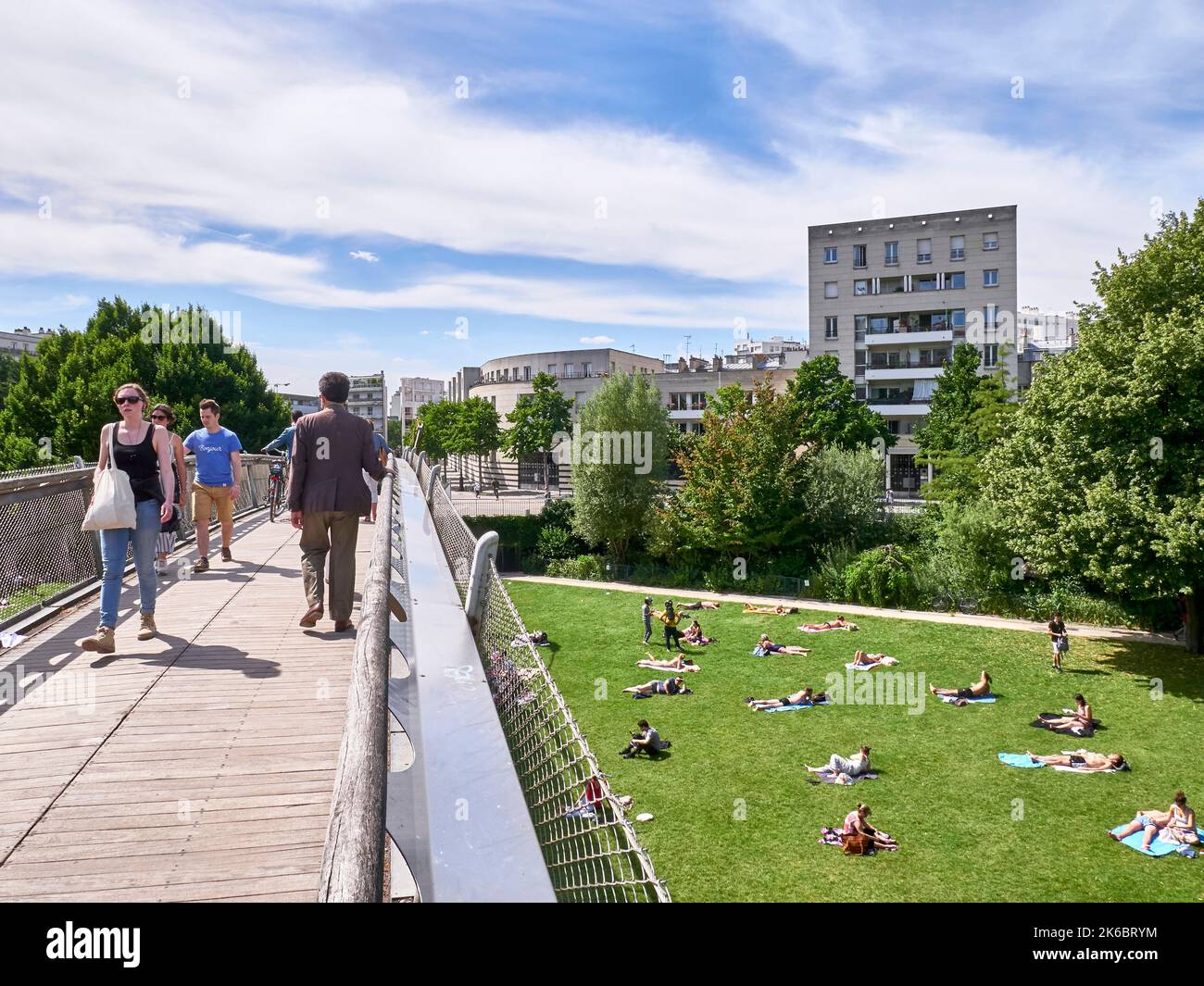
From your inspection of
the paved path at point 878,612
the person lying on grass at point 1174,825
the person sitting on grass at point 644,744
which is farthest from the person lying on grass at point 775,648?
the person lying on grass at point 1174,825

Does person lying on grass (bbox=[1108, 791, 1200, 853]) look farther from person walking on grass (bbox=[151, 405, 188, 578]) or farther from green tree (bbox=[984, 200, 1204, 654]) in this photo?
person walking on grass (bbox=[151, 405, 188, 578])

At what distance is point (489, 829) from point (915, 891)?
12649mm

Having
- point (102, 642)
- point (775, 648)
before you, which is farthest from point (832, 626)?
point (102, 642)

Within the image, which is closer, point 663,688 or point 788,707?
point 788,707

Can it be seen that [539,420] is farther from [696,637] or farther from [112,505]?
[112,505]

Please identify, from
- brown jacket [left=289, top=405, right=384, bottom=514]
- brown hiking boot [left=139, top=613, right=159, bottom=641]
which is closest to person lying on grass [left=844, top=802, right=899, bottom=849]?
brown jacket [left=289, top=405, right=384, bottom=514]

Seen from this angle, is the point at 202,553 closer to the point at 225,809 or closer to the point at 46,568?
the point at 46,568

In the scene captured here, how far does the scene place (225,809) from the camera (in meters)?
3.71

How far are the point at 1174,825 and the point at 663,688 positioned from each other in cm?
1192

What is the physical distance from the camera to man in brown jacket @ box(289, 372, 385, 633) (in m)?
6.39

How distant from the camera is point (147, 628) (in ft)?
21.8

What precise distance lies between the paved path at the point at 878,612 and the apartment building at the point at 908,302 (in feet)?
86.0

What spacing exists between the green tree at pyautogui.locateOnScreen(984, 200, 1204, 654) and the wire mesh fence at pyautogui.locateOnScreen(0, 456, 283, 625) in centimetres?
2162

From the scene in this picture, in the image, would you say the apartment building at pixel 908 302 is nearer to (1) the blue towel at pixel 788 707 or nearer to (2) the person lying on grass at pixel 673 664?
(2) the person lying on grass at pixel 673 664
